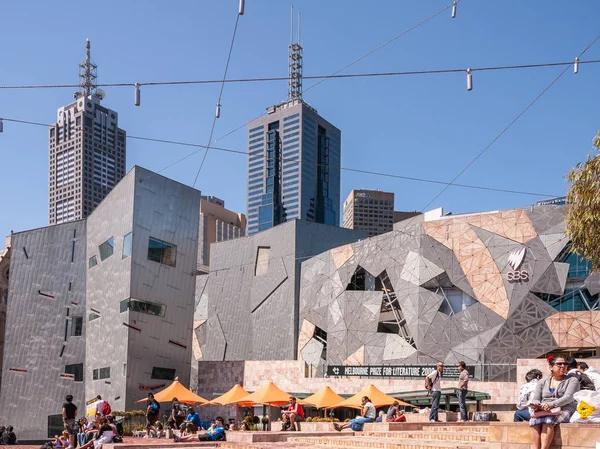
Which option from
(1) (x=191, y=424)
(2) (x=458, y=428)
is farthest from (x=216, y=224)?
(2) (x=458, y=428)

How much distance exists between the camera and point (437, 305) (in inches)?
1734

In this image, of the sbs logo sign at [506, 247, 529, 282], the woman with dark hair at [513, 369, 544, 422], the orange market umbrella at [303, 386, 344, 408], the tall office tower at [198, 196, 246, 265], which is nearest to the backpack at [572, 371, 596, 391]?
the woman with dark hair at [513, 369, 544, 422]

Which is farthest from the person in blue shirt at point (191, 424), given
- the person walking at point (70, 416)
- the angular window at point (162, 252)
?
the angular window at point (162, 252)

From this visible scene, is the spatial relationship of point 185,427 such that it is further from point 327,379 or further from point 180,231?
point 327,379

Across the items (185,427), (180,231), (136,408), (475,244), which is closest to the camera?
(185,427)

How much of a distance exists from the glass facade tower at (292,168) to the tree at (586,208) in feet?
491

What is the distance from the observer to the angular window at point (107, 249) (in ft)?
130

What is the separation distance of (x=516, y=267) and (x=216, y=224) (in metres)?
129

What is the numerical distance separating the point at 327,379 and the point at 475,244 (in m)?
11.5

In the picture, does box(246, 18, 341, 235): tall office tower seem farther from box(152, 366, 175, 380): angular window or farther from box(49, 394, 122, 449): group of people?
box(49, 394, 122, 449): group of people

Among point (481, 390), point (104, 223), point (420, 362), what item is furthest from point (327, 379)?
point (104, 223)

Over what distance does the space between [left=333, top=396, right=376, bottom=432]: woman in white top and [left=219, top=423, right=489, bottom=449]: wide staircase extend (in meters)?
0.60

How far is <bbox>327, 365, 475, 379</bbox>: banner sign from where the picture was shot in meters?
39.6

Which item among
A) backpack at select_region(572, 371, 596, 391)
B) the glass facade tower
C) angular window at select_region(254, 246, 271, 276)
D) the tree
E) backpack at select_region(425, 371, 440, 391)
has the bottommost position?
backpack at select_region(425, 371, 440, 391)
